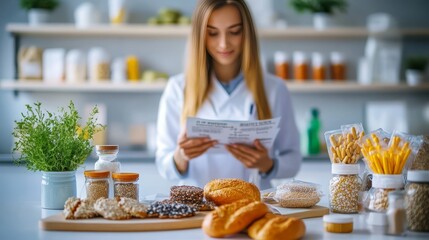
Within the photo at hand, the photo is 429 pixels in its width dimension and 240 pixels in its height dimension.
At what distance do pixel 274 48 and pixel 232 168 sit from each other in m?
2.14

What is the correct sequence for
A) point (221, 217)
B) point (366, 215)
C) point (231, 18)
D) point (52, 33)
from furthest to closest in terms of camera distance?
point (52, 33), point (231, 18), point (366, 215), point (221, 217)

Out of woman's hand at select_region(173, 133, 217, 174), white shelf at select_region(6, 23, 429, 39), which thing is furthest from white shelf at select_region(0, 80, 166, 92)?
woman's hand at select_region(173, 133, 217, 174)

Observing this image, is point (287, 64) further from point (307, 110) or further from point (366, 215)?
point (366, 215)

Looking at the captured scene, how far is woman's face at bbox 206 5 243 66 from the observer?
8.38ft

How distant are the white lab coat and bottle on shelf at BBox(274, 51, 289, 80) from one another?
170 cm

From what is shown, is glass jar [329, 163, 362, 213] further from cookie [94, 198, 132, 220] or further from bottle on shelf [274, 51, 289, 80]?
bottle on shelf [274, 51, 289, 80]

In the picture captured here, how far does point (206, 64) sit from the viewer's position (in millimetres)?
2691

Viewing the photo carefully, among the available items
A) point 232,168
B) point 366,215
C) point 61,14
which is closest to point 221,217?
point 366,215

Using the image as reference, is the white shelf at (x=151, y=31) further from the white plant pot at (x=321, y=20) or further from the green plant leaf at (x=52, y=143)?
the green plant leaf at (x=52, y=143)

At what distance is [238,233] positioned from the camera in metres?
1.45

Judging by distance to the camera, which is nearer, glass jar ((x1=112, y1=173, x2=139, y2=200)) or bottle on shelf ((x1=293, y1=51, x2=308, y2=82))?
glass jar ((x1=112, y1=173, x2=139, y2=200))

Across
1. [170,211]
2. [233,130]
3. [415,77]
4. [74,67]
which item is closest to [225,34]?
[233,130]

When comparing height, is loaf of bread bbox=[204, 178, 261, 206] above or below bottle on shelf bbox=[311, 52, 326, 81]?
below

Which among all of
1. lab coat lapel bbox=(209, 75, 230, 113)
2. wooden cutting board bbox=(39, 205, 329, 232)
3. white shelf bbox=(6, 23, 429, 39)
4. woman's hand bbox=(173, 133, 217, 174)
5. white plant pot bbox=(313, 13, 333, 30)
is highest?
white plant pot bbox=(313, 13, 333, 30)
